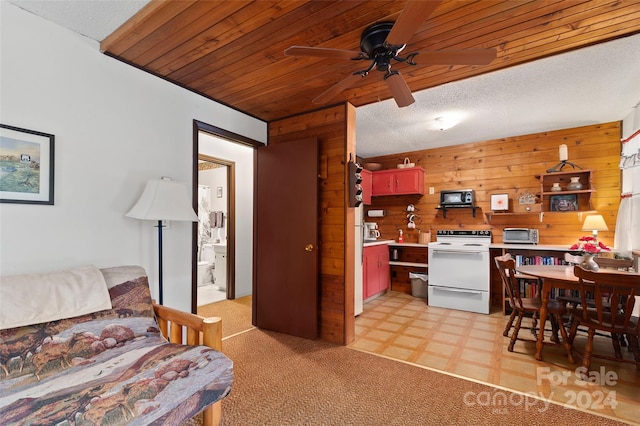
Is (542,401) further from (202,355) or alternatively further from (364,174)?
(364,174)

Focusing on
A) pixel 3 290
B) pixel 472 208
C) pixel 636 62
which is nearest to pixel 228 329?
pixel 3 290

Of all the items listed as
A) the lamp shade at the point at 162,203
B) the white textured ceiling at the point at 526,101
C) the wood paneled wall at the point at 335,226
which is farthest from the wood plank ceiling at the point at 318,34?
the lamp shade at the point at 162,203

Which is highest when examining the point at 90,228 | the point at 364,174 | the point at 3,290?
the point at 364,174

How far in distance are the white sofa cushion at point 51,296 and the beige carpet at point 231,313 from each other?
5.24 ft

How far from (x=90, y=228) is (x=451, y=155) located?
4788 millimetres

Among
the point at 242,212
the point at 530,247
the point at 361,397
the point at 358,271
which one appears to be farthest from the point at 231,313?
the point at 530,247

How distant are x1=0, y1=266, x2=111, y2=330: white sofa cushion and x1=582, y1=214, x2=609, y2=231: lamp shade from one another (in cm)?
500

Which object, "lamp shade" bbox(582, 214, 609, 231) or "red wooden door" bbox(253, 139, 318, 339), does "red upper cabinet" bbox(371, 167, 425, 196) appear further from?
"red wooden door" bbox(253, 139, 318, 339)

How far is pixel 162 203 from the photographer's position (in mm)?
2145

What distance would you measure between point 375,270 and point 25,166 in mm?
4032

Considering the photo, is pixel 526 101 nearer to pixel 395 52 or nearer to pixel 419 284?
pixel 395 52

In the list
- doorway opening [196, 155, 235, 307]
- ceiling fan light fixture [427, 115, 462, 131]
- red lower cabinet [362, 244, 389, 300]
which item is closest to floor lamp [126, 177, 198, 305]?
doorway opening [196, 155, 235, 307]

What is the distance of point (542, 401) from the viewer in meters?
1.99

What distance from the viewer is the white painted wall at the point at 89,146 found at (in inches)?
69.2
